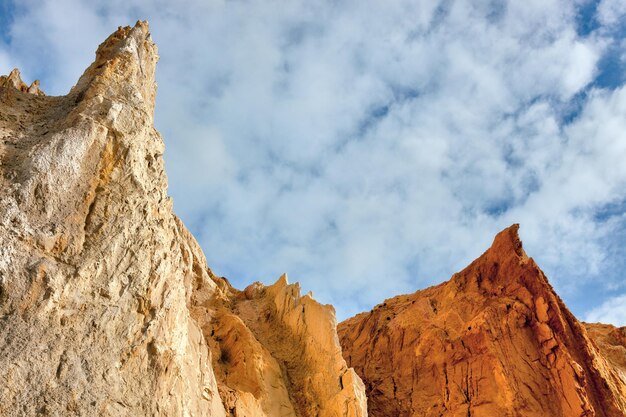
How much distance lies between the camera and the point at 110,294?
12898 millimetres

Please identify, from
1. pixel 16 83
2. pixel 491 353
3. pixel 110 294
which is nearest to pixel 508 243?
pixel 491 353

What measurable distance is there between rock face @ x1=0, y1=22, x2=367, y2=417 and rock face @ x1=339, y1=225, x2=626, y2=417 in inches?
438

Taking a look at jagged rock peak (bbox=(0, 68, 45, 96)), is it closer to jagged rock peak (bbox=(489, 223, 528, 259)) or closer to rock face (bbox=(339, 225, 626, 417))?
rock face (bbox=(339, 225, 626, 417))

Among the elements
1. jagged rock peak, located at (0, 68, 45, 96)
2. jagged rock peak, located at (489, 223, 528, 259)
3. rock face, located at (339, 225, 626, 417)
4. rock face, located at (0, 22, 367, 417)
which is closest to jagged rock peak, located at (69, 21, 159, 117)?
rock face, located at (0, 22, 367, 417)

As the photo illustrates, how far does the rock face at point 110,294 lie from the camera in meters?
11.3

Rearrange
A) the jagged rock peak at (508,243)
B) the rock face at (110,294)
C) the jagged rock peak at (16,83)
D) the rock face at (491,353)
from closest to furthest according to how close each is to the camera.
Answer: the rock face at (110,294)
the jagged rock peak at (16,83)
the rock face at (491,353)
the jagged rock peak at (508,243)

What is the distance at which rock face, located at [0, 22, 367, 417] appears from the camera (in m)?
→ 11.3

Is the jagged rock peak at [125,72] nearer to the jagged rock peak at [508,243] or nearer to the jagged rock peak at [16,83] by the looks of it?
the jagged rock peak at [16,83]

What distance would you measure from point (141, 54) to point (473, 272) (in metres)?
25.9

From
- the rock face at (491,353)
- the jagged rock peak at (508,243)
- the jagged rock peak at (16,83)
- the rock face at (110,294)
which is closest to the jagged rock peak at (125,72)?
the rock face at (110,294)

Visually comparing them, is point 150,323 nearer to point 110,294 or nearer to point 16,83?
point 110,294

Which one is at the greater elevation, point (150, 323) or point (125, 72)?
point (125, 72)

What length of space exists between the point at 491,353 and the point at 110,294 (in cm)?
2302

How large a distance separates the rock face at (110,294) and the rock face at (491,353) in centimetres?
1113
